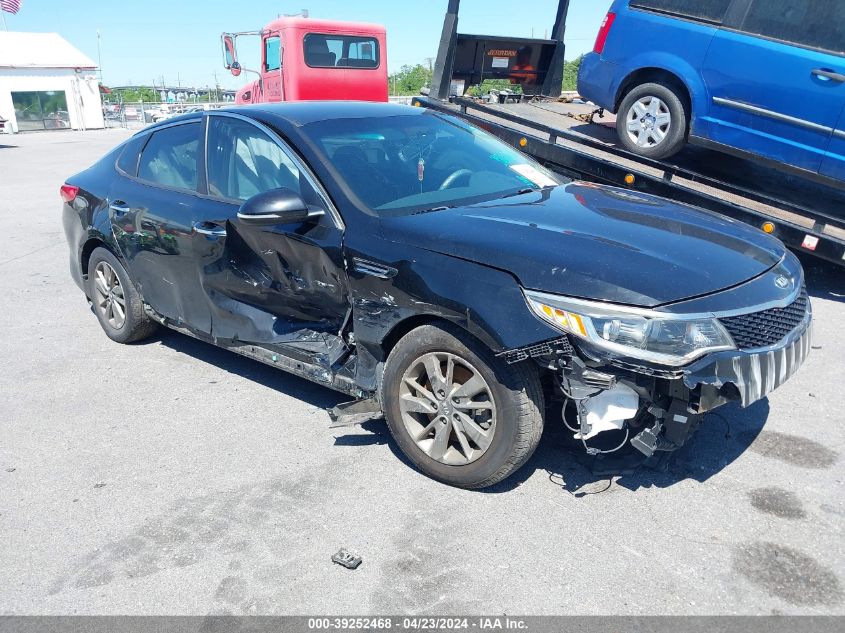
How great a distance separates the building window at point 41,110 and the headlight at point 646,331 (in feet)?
138

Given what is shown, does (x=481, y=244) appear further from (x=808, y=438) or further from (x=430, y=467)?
(x=808, y=438)

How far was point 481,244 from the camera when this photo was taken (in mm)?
3117

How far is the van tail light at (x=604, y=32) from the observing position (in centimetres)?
722

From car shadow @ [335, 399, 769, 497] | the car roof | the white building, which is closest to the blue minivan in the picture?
car shadow @ [335, 399, 769, 497]

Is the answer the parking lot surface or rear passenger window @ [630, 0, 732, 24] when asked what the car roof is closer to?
the parking lot surface

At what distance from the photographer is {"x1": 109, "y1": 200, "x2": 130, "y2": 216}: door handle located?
4.84 m

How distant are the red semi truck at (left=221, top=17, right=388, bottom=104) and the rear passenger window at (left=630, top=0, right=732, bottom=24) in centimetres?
780

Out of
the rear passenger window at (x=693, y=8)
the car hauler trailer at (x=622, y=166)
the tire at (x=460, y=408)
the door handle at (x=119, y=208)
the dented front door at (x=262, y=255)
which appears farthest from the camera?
the rear passenger window at (x=693, y=8)

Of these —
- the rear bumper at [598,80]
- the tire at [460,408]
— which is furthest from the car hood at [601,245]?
the rear bumper at [598,80]

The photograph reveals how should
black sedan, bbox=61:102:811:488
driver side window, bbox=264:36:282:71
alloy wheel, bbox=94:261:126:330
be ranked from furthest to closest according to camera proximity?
driver side window, bbox=264:36:282:71 → alloy wheel, bbox=94:261:126:330 → black sedan, bbox=61:102:811:488

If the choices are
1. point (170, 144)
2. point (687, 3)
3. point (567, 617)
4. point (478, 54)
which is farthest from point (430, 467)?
point (478, 54)

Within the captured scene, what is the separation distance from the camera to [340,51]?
560 inches

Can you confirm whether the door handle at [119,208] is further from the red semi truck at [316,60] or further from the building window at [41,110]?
the building window at [41,110]

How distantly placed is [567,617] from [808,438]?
6.57 feet
